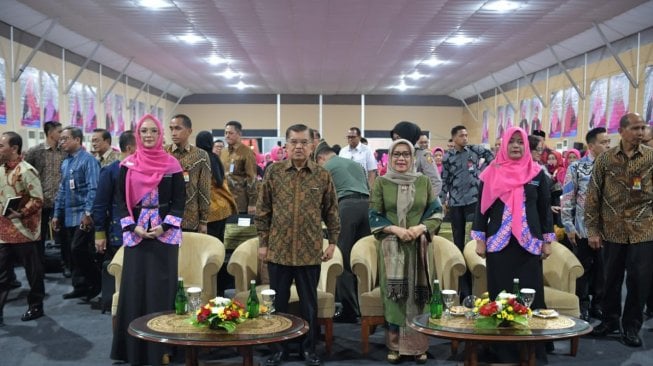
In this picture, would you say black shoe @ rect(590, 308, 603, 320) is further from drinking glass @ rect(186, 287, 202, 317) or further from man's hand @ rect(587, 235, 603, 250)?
drinking glass @ rect(186, 287, 202, 317)

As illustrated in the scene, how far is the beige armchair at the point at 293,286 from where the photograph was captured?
4.52 metres

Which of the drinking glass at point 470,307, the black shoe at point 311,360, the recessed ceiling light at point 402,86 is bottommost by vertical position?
the black shoe at point 311,360

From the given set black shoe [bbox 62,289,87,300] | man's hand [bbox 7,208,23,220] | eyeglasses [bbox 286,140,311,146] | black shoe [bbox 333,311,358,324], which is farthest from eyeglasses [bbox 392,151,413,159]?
black shoe [bbox 62,289,87,300]

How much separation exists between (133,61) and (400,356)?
44.0 ft

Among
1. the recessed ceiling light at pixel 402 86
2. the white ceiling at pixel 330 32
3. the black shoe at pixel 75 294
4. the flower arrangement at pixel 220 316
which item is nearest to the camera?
the flower arrangement at pixel 220 316

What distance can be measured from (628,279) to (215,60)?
12.6m

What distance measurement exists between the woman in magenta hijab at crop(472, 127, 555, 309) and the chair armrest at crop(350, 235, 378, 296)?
33.4 inches

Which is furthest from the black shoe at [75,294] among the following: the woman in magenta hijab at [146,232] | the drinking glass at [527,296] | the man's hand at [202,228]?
the drinking glass at [527,296]

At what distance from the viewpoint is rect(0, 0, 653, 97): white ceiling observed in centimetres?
998

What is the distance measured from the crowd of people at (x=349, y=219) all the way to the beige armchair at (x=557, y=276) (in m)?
0.25

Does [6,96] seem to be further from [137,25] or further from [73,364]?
[73,364]

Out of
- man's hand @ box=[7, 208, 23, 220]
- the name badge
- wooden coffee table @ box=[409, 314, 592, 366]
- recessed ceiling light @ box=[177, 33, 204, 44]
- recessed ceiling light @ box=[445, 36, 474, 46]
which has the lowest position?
wooden coffee table @ box=[409, 314, 592, 366]

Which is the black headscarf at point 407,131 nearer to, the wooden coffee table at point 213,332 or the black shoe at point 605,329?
the wooden coffee table at point 213,332

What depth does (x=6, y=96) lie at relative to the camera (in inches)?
420
